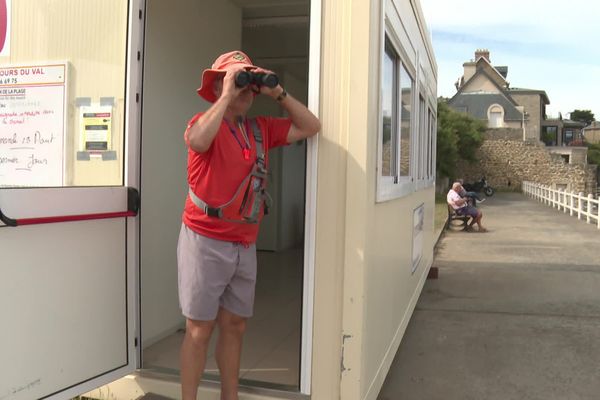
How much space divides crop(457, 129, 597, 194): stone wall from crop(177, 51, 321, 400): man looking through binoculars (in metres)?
44.0

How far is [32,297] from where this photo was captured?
98.5 inches

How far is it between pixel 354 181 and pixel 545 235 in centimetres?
1348

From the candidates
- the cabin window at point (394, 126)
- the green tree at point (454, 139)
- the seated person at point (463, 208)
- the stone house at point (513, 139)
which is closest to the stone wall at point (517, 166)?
the stone house at point (513, 139)

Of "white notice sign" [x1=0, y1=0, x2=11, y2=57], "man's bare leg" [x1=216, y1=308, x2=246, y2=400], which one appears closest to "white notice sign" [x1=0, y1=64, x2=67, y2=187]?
"white notice sign" [x1=0, y1=0, x2=11, y2=57]

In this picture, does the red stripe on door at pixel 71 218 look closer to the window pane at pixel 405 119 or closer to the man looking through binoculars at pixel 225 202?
the man looking through binoculars at pixel 225 202

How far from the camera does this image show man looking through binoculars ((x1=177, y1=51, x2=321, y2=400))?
99.6 inches

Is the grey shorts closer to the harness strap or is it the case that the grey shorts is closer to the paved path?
the harness strap

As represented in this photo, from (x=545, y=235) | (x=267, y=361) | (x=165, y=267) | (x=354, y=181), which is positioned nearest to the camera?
(x=354, y=181)

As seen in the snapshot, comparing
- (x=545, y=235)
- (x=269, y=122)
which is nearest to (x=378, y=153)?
(x=269, y=122)

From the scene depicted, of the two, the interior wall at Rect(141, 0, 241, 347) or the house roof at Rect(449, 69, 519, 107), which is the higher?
the house roof at Rect(449, 69, 519, 107)

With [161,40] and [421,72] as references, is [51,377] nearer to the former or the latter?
[161,40]

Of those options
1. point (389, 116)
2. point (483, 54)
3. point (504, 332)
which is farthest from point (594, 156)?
point (389, 116)

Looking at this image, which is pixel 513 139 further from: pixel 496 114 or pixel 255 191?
pixel 255 191

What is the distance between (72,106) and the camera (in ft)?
10.0
